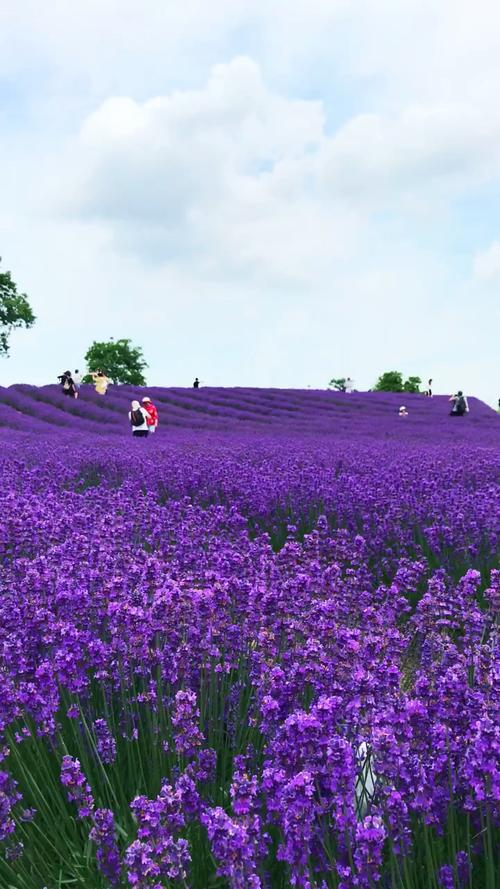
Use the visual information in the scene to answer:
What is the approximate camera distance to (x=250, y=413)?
26188mm

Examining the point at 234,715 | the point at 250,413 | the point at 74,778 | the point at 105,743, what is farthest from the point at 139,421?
the point at 74,778

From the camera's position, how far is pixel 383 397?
113 ft

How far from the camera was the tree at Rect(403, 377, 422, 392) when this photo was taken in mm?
68887

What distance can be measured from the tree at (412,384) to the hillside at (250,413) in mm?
32436

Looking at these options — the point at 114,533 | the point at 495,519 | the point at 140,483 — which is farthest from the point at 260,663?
the point at 140,483

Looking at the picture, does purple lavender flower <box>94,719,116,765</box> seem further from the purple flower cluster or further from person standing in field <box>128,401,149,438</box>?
person standing in field <box>128,401,149,438</box>

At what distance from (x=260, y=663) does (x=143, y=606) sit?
494mm

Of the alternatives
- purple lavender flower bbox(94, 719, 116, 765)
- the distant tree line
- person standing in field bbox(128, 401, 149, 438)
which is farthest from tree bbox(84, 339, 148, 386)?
purple lavender flower bbox(94, 719, 116, 765)

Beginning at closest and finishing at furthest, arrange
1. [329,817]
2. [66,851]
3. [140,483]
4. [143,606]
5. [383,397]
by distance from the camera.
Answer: [329,817] < [66,851] < [143,606] < [140,483] < [383,397]

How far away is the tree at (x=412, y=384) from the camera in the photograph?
226 ft

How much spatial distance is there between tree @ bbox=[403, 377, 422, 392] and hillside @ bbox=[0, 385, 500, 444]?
32.4 metres

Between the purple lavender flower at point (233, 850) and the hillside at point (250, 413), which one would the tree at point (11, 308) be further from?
the purple lavender flower at point (233, 850)

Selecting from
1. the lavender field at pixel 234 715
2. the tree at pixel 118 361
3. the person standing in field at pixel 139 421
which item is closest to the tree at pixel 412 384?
the tree at pixel 118 361

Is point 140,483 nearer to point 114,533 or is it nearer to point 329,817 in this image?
point 114,533
